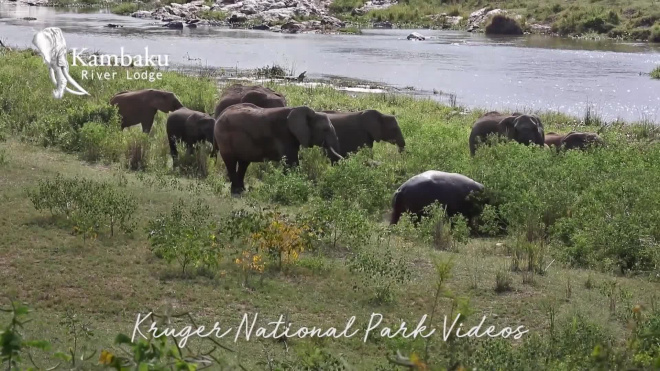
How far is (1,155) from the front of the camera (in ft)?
45.4

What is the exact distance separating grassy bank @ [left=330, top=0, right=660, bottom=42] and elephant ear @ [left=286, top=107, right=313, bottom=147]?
163 ft

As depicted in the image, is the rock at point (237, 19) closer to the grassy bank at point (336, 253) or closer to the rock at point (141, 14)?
the rock at point (141, 14)

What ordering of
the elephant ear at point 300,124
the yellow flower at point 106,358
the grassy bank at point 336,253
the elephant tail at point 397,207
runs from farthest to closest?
the elephant ear at point 300,124, the elephant tail at point 397,207, the grassy bank at point 336,253, the yellow flower at point 106,358

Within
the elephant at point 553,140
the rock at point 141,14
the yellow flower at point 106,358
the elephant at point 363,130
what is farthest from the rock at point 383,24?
the yellow flower at point 106,358

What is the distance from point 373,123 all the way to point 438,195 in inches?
211

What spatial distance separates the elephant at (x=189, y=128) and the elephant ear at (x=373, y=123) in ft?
9.96

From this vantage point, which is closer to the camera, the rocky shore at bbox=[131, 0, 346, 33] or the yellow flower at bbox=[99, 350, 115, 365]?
the yellow flower at bbox=[99, 350, 115, 365]

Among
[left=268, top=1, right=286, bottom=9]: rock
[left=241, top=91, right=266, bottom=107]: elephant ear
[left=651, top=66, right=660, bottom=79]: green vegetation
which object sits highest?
[left=241, top=91, right=266, bottom=107]: elephant ear

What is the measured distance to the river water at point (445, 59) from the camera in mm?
34969

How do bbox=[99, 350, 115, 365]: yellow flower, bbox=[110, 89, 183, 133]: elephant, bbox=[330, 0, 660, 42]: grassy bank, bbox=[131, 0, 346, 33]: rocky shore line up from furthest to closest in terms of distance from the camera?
bbox=[131, 0, 346, 33]: rocky shore → bbox=[330, 0, 660, 42]: grassy bank → bbox=[110, 89, 183, 133]: elephant → bbox=[99, 350, 115, 365]: yellow flower

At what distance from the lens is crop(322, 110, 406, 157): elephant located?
60.0 feet

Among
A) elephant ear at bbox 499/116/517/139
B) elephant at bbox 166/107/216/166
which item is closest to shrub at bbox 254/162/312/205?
elephant at bbox 166/107/216/166

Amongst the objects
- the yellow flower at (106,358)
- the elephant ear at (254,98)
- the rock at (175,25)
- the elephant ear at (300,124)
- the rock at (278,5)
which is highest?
the yellow flower at (106,358)

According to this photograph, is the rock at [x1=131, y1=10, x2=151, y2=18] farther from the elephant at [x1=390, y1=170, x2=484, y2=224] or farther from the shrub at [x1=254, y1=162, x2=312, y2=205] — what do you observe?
the elephant at [x1=390, y1=170, x2=484, y2=224]
